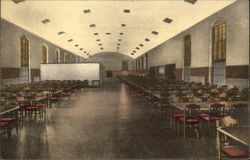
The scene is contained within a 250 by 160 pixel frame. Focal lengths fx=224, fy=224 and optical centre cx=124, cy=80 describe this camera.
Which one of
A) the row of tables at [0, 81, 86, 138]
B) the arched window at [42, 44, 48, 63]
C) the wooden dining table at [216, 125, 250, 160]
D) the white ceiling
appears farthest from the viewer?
the arched window at [42, 44, 48, 63]

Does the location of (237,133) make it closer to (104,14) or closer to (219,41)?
(219,41)

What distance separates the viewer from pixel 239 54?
11.3m

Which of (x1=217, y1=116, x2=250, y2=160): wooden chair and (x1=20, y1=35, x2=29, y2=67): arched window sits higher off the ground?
(x1=20, y1=35, x2=29, y2=67): arched window

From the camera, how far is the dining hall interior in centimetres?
496

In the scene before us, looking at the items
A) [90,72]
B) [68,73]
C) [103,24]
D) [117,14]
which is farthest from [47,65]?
[117,14]

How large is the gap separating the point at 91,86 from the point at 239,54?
14783mm

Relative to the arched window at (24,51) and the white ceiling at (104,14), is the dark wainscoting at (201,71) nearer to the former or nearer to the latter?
the white ceiling at (104,14)

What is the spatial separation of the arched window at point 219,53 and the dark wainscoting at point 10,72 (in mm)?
13093

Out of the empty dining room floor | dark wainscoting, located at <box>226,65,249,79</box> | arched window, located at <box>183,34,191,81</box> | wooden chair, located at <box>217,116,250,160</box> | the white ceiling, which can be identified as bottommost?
the empty dining room floor

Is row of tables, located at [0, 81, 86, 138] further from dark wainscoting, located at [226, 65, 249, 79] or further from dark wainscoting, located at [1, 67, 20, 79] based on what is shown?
dark wainscoting, located at [226, 65, 249, 79]

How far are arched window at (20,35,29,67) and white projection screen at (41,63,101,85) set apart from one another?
340 centimetres

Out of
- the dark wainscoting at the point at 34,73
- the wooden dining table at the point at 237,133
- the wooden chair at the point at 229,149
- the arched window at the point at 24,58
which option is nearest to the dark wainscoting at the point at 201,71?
the wooden chair at the point at 229,149

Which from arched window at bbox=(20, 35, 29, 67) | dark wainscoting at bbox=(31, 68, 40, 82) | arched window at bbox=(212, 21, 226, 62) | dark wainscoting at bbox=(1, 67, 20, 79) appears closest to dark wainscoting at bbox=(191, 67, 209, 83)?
arched window at bbox=(212, 21, 226, 62)

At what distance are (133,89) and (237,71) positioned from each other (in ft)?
23.7
